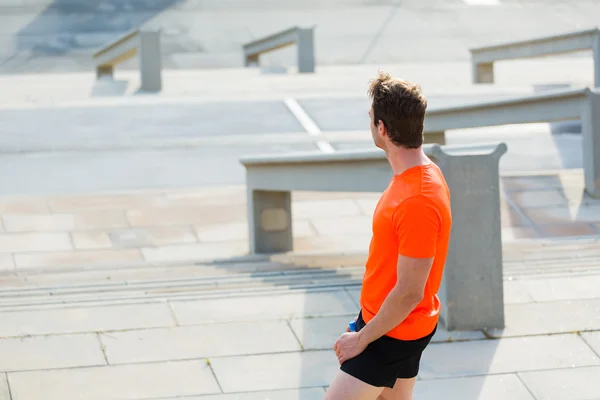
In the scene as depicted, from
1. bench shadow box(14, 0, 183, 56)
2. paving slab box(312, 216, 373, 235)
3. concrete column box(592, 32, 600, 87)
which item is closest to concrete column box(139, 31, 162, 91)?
bench shadow box(14, 0, 183, 56)

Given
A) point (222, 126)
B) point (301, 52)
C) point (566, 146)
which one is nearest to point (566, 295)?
point (566, 146)

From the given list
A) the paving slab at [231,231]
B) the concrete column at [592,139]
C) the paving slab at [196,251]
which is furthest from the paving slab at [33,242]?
the concrete column at [592,139]

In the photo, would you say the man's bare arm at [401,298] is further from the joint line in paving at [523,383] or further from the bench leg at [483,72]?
the bench leg at [483,72]

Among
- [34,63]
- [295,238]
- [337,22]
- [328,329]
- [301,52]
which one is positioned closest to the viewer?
[328,329]

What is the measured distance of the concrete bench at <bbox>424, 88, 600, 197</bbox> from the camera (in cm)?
1025

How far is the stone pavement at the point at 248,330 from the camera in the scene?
4.82m

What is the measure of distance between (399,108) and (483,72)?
1702 cm

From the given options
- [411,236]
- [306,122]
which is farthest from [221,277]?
[306,122]

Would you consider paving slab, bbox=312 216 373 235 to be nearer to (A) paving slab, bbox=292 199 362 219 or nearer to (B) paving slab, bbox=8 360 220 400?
(A) paving slab, bbox=292 199 362 219

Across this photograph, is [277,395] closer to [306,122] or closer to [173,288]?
[173,288]

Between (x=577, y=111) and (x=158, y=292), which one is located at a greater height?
(x=577, y=111)

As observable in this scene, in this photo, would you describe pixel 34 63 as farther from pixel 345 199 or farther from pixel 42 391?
pixel 42 391

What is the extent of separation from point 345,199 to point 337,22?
17.0 metres

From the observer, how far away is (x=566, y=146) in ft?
43.9
